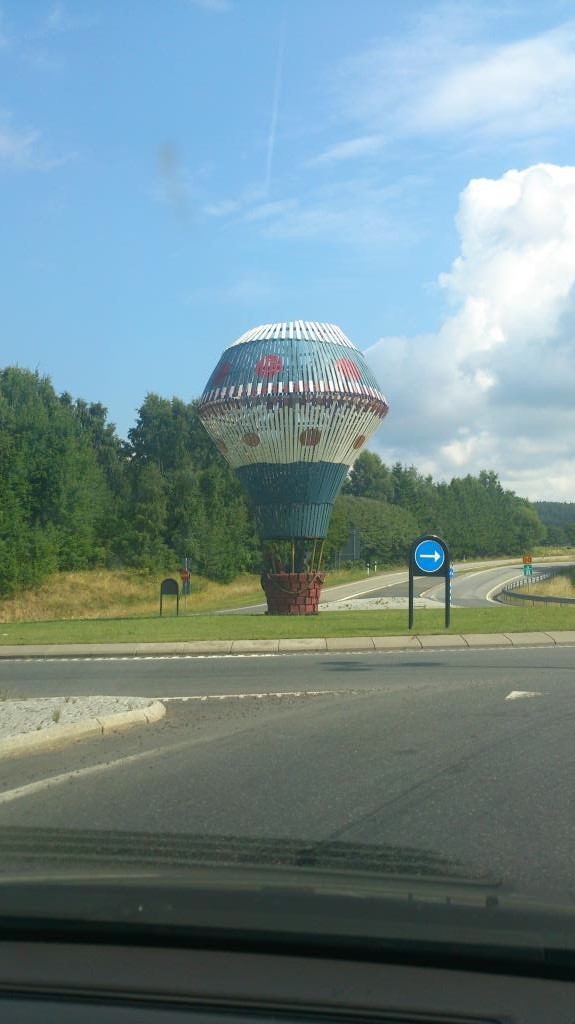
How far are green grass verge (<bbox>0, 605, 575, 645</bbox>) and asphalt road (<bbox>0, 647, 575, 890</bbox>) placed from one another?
7.83 meters

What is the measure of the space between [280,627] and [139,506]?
48471 millimetres

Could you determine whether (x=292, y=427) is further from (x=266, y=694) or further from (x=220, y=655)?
(x=266, y=694)

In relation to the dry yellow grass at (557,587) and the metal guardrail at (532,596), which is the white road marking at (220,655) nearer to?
the metal guardrail at (532,596)

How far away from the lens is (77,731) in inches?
429

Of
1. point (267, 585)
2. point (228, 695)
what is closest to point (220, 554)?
point (267, 585)

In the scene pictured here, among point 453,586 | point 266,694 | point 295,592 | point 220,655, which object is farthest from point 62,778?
point 453,586

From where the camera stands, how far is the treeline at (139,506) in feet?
203

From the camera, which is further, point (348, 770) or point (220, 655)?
point (220, 655)

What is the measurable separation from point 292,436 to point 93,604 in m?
29.0

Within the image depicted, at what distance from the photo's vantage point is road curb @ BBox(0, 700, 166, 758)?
10107 mm

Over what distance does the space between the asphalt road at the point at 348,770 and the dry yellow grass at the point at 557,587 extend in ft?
168

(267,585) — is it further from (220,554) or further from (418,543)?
(220,554)

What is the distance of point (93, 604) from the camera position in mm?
59500

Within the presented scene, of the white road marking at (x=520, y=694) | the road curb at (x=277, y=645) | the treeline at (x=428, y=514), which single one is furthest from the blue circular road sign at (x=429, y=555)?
the treeline at (x=428, y=514)
